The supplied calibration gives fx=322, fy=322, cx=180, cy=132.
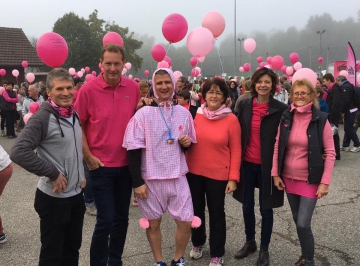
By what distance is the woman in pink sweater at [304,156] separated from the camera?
2578 mm

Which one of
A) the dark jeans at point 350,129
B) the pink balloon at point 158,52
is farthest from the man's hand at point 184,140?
the pink balloon at point 158,52

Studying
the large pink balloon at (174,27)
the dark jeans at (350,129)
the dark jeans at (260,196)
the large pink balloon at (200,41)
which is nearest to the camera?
the dark jeans at (260,196)

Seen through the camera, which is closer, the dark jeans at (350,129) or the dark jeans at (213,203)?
the dark jeans at (213,203)

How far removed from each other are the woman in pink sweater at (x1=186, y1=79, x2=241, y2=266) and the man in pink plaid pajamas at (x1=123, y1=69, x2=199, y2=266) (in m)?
0.16

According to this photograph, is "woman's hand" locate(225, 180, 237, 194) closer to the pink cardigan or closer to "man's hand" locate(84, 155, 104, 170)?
the pink cardigan

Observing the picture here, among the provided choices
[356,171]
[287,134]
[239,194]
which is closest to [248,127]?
[287,134]

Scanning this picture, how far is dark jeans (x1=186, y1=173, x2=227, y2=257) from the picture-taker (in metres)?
2.89

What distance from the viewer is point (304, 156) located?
2.64m

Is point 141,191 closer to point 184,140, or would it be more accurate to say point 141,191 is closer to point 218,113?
point 184,140

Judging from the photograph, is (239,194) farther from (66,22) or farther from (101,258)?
(66,22)

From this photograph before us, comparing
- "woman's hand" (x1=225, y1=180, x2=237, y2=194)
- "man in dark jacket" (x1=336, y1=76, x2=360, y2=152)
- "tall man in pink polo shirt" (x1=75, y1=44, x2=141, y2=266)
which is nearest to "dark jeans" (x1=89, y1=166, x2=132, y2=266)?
"tall man in pink polo shirt" (x1=75, y1=44, x2=141, y2=266)

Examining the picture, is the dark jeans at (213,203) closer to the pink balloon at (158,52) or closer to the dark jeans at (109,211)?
the dark jeans at (109,211)

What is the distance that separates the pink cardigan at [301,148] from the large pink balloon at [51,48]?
13.8 feet

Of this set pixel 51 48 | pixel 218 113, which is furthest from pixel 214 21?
pixel 218 113
